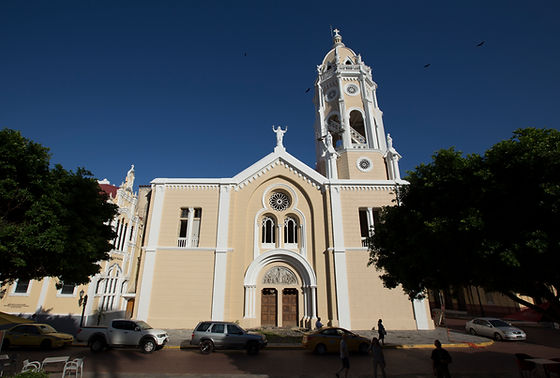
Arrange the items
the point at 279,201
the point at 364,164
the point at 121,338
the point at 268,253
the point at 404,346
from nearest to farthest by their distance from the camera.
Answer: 1. the point at 121,338
2. the point at 404,346
3. the point at 268,253
4. the point at 279,201
5. the point at 364,164

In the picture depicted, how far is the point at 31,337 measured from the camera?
43.4 ft

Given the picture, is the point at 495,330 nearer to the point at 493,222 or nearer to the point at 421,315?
the point at 421,315

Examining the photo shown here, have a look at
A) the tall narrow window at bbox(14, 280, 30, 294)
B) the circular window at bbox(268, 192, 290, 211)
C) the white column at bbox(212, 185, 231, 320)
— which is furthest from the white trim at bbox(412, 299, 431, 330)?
the tall narrow window at bbox(14, 280, 30, 294)

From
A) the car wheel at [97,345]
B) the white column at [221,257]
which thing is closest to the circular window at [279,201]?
A: the white column at [221,257]

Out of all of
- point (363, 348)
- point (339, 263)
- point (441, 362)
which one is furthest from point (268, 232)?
point (441, 362)

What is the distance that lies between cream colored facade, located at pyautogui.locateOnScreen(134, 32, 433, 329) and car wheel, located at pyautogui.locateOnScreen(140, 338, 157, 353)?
634 cm

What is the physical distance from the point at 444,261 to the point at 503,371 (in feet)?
17.2

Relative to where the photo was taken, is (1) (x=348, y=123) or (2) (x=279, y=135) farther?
(1) (x=348, y=123)

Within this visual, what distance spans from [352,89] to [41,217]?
2845 cm

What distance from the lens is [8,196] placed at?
374 inches

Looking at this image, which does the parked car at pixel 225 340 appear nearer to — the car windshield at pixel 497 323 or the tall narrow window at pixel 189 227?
the tall narrow window at pixel 189 227

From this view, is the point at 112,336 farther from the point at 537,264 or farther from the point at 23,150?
the point at 537,264

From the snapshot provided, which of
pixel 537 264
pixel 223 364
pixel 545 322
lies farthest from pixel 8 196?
pixel 545 322

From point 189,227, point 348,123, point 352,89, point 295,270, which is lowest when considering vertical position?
point 295,270
